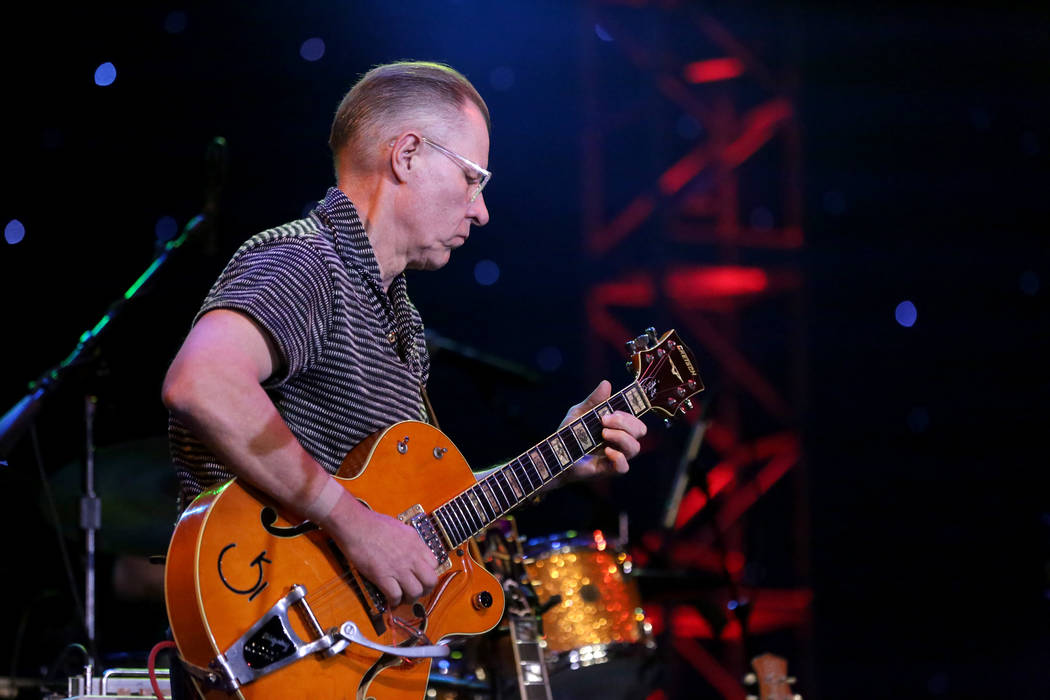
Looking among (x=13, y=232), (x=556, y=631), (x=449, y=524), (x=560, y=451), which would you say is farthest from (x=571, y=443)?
(x=13, y=232)

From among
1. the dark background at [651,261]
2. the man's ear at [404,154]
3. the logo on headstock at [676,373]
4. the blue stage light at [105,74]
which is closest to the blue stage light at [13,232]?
the dark background at [651,261]

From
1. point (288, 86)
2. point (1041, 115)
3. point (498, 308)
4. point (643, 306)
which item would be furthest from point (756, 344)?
point (288, 86)

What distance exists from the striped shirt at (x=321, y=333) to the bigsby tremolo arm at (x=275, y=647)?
0.30m

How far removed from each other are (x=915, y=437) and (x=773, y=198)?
1653mm

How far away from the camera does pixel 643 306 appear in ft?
19.6

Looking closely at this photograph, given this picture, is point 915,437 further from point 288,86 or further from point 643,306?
point 288,86

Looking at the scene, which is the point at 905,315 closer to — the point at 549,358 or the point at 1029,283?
the point at 1029,283

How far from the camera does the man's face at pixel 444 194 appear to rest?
8.55ft

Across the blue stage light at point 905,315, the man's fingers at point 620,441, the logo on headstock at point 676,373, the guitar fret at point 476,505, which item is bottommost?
the guitar fret at point 476,505

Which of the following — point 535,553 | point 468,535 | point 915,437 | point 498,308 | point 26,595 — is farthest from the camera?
point 915,437

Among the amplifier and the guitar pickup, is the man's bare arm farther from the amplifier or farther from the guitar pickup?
the amplifier

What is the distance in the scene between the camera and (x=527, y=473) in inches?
104

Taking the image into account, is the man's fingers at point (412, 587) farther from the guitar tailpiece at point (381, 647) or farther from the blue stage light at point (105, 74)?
the blue stage light at point (105, 74)

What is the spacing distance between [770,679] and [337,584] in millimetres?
2733
